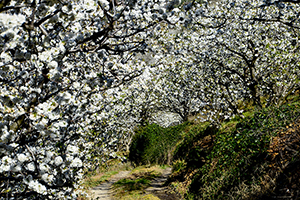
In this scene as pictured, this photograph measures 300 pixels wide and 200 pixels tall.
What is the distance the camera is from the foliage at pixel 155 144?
14.7 m

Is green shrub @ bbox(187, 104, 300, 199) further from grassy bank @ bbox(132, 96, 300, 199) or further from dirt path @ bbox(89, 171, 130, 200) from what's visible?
dirt path @ bbox(89, 171, 130, 200)

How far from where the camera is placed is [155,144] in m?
15.1

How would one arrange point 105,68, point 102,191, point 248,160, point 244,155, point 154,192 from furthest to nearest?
point 102,191 < point 154,192 < point 244,155 < point 248,160 < point 105,68

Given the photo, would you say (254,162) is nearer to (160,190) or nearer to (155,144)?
(160,190)

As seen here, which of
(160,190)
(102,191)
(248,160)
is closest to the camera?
(248,160)

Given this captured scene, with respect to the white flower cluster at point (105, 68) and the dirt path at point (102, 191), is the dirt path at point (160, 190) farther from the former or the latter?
the white flower cluster at point (105, 68)

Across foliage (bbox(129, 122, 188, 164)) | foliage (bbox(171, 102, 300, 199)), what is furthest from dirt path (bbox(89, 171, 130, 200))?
foliage (bbox(171, 102, 300, 199))

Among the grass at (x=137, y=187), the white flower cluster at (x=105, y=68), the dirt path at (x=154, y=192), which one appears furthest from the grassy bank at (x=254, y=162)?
the white flower cluster at (x=105, y=68)

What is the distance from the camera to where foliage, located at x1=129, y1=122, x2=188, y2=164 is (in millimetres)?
14727

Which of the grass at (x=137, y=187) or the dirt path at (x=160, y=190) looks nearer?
the grass at (x=137, y=187)

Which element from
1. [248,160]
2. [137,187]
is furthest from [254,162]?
[137,187]

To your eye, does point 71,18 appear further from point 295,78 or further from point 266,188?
point 295,78

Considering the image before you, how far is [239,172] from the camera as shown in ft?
18.2

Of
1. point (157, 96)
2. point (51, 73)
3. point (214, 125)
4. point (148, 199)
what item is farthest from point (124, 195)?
point (157, 96)
